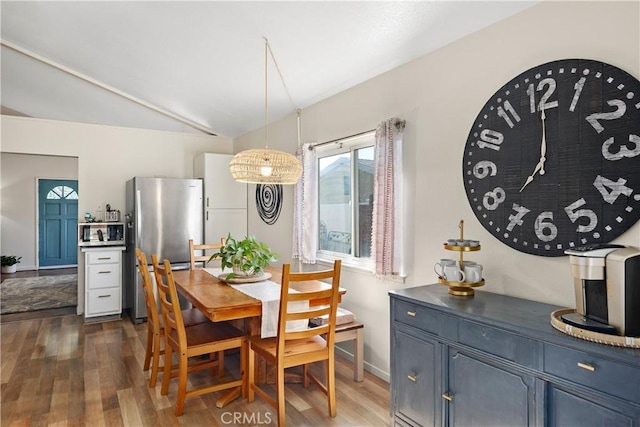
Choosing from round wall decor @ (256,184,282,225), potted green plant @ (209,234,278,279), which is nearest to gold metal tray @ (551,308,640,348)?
potted green plant @ (209,234,278,279)

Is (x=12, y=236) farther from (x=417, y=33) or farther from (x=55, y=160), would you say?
(x=417, y=33)

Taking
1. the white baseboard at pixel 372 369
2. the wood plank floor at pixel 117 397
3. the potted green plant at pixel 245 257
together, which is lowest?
the wood plank floor at pixel 117 397

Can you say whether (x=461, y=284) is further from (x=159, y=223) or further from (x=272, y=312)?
(x=159, y=223)

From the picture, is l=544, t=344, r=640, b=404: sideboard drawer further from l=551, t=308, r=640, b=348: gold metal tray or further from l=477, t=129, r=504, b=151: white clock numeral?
l=477, t=129, r=504, b=151: white clock numeral

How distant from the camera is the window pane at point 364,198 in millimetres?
3284

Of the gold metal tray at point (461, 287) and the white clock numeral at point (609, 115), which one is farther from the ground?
the white clock numeral at point (609, 115)

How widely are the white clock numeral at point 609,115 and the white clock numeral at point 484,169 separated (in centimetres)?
51

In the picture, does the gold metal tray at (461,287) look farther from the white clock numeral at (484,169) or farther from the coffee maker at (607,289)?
the white clock numeral at (484,169)

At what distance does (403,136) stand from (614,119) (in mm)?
1317

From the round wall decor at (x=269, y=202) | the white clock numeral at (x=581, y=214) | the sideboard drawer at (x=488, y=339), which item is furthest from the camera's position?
the round wall decor at (x=269, y=202)

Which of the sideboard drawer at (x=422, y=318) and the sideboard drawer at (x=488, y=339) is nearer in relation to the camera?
the sideboard drawer at (x=488, y=339)

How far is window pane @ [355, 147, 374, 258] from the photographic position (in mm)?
3284

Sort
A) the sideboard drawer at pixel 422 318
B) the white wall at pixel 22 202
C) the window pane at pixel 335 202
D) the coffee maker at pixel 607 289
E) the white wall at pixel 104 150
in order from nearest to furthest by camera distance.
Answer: the coffee maker at pixel 607 289 → the sideboard drawer at pixel 422 318 → the window pane at pixel 335 202 → the white wall at pixel 104 150 → the white wall at pixel 22 202

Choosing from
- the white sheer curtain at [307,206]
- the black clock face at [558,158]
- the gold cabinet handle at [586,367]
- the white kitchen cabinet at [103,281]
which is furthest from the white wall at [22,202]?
the gold cabinet handle at [586,367]
